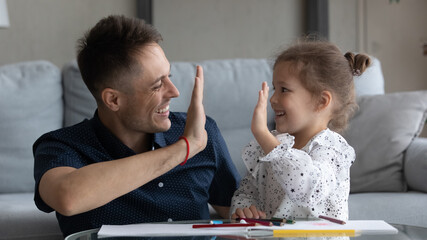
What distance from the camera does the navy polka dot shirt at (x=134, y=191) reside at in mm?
1540

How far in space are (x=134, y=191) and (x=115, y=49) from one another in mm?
400

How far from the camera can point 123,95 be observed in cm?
163

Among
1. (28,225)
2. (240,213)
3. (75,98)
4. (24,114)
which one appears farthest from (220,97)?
(240,213)

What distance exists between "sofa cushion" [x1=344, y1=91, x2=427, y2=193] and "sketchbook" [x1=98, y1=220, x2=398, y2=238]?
46.3 inches

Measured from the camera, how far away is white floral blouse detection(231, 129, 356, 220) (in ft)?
4.55

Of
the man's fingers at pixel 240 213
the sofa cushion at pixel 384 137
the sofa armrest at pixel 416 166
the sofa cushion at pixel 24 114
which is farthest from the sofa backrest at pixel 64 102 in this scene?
the man's fingers at pixel 240 213

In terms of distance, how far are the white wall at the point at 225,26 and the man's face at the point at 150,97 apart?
2410mm

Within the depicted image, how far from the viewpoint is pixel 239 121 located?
8.66 ft

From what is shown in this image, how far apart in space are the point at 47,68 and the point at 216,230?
1.71 meters

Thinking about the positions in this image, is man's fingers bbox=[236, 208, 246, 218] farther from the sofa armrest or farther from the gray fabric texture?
the sofa armrest

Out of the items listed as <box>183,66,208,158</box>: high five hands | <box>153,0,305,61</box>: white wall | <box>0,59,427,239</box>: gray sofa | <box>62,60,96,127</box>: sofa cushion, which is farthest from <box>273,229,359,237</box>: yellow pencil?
<box>153,0,305,61</box>: white wall

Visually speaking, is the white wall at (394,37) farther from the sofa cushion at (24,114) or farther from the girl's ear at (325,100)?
the girl's ear at (325,100)

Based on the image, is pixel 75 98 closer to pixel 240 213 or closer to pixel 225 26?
pixel 240 213

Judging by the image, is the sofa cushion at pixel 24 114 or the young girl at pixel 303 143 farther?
the sofa cushion at pixel 24 114
